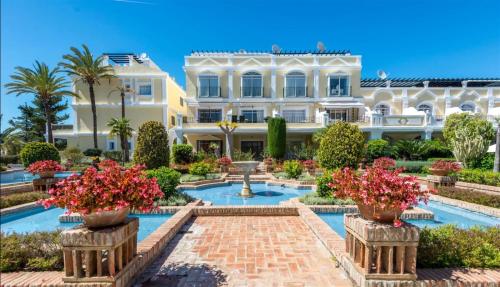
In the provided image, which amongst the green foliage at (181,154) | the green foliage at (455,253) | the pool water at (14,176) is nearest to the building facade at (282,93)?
the green foliage at (181,154)

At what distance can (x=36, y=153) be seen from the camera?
14.1 meters

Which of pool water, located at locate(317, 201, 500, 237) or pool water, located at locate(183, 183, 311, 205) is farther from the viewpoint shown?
pool water, located at locate(183, 183, 311, 205)

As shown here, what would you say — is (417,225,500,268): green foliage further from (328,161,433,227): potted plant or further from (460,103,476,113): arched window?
(460,103,476,113): arched window

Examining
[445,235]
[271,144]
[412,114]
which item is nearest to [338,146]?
[445,235]

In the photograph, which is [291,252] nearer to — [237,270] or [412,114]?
[237,270]

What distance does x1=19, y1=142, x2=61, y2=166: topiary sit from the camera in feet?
45.4

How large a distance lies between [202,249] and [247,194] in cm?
620

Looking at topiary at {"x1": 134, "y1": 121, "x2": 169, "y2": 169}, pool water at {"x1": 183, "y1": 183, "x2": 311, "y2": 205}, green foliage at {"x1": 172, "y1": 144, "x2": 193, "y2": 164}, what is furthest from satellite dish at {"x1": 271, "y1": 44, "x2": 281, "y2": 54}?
topiary at {"x1": 134, "y1": 121, "x2": 169, "y2": 169}

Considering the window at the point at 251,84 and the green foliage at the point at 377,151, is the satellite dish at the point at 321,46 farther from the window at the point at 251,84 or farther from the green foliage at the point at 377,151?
the green foliage at the point at 377,151

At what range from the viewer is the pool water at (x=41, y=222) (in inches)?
268

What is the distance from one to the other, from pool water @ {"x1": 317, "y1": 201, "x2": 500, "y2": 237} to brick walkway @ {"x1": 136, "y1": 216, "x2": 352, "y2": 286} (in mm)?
1485

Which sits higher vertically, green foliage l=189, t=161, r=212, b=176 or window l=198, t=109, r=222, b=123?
window l=198, t=109, r=222, b=123

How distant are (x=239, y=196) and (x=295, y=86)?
58.2ft

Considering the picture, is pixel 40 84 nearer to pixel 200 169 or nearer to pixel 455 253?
pixel 200 169
